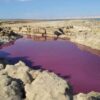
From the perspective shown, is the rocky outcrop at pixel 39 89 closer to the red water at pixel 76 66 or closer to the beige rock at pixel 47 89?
the beige rock at pixel 47 89

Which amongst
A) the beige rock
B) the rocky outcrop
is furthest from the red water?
the beige rock

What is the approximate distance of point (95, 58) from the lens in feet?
84.6

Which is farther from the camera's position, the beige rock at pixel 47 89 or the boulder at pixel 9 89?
the boulder at pixel 9 89

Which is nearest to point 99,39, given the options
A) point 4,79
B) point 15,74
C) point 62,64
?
point 62,64

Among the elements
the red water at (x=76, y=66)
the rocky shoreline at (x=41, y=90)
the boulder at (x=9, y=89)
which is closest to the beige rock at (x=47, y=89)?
the rocky shoreline at (x=41, y=90)

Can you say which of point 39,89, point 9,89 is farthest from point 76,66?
point 39,89

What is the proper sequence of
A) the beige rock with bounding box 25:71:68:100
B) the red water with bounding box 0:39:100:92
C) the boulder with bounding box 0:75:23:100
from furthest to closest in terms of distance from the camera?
1. the red water with bounding box 0:39:100:92
2. the boulder with bounding box 0:75:23:100
3. the beige rock with bounding box 25:71:68:100

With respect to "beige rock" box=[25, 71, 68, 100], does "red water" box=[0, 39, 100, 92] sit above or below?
below

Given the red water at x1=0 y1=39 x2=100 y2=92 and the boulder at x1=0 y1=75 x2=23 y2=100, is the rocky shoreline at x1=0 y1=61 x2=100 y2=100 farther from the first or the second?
the red water at x1=0 y1=39 x2=100 y2=92

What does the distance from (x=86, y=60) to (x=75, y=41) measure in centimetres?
1461

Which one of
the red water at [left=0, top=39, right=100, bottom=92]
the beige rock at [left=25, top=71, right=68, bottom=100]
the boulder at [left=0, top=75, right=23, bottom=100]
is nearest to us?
the beige rock at [left=25, top=71, right=68, bottom=100]

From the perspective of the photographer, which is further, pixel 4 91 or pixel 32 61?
pixel 32 61

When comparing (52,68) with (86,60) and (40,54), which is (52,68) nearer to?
(86,60)

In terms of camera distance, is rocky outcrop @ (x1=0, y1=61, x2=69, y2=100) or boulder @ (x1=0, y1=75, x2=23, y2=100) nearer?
rocky outcrop @ (x1=0, y1=61, x2=69, y2=100)
